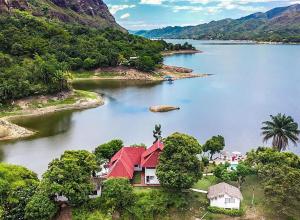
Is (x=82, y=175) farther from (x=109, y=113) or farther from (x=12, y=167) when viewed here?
(x=109, y=113)

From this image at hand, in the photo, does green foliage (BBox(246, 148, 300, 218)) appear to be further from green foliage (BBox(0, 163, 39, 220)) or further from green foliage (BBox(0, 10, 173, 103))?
green foliage (BBox(0, 10, 173, 103))

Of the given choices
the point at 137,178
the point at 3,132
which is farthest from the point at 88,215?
the point at 3,132

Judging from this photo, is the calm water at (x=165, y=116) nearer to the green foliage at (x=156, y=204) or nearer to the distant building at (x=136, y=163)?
the distant building at (x=136, y=163)

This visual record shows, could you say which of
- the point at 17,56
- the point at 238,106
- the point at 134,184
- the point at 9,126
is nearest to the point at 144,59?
the point at 17,56

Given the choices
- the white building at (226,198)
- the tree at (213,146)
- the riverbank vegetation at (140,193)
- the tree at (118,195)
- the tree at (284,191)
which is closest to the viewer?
the riverbank vegetation at (140,193)

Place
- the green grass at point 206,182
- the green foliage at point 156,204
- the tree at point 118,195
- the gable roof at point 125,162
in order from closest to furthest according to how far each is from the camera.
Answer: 1. the tree at point 118,195
2. the green foliage at point 156,204
3. the gable roof at point 125,162
4. the green grass at point 206,182

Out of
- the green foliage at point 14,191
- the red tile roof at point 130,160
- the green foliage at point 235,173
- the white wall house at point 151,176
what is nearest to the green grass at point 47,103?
the red tile roof at point 130,160

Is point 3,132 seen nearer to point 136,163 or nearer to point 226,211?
point 136,163

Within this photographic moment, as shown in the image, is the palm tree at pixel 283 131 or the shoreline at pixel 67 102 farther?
the shoreline at pixel 67 102
